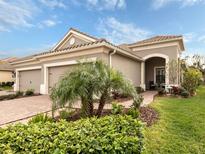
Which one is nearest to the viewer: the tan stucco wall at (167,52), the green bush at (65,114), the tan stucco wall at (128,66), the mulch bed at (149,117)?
the mulch bed at (149,117)

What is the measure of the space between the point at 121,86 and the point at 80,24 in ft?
46.4

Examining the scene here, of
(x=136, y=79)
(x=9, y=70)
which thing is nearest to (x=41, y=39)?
(x=136, y=79)

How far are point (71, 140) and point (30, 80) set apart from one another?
58.3 feet

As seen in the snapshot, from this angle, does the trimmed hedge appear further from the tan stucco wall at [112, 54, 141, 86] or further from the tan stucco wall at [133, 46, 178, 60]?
the tan stucco wall at [133, 46, 178, 60]

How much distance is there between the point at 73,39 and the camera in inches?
661

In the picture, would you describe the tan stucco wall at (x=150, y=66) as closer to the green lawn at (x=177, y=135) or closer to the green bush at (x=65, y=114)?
the green lawn at (x=177, y=135)

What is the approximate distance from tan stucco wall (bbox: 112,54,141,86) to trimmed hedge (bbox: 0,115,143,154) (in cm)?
861

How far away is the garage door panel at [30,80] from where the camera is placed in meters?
17.8

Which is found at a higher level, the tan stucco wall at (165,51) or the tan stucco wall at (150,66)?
the tan stucco wall at (165,51)

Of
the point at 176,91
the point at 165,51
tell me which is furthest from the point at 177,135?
the point at 165,51

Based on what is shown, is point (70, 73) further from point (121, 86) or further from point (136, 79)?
point (136, 79)

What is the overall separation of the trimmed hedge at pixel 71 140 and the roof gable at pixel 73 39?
40.1ft

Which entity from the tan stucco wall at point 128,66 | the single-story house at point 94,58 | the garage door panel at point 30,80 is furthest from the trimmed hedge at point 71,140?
the garage door panel at point 30,80

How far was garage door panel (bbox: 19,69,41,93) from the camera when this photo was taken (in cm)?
1783
